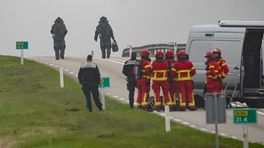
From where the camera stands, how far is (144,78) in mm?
32406

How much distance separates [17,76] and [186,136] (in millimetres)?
16474

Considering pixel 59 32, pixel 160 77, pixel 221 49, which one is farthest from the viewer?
pixel 59 32

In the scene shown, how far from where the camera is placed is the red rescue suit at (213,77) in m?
31.8

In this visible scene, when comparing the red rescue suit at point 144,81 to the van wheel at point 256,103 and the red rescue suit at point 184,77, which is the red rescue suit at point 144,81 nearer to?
the red rescue suit at point 184,77

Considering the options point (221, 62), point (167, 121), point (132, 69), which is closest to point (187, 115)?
point (221, 62)

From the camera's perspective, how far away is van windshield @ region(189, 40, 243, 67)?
33500mm

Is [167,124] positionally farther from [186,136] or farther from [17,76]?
[17,76]

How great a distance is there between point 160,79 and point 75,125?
3592mm

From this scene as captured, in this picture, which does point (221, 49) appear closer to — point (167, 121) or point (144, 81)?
point (144, 81)

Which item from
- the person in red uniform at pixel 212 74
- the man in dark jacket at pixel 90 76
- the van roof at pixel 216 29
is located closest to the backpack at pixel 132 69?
the man in dark jacket at pixel 90 76

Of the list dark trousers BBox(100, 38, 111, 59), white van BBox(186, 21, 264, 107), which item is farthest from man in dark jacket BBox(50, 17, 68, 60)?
white van BBox(186, 21, 264, 107)

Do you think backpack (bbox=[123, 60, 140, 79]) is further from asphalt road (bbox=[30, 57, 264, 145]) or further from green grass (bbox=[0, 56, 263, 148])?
asphalt road (bbox=[30, 57, 264, 145])

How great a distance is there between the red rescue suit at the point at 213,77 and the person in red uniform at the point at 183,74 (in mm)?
419

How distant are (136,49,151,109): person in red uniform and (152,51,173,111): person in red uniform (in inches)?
6.3
